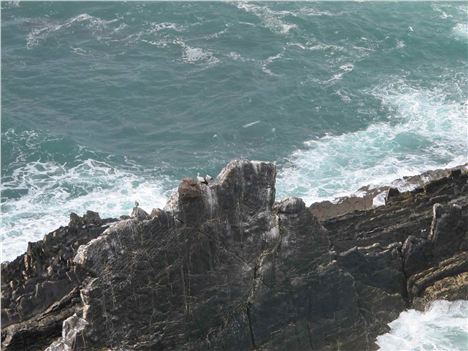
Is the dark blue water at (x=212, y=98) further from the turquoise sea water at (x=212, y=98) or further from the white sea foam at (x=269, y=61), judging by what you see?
the white sea foam at (x=269, y=61)

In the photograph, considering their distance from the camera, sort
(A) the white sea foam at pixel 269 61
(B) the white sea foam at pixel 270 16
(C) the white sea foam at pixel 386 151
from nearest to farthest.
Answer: (C) the white sea foam at pixel 386 151, (A) the white sea foam at pixel 269 61, (B) the white sea foam at pixel 270 16

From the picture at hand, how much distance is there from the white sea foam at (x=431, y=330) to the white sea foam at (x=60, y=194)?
79.6 feet

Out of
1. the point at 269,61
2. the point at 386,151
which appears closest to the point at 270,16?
the point at 269,61

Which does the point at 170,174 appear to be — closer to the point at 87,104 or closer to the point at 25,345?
the point at 87,104

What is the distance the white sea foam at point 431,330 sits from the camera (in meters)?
33.5

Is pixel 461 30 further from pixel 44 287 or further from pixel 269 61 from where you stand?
pixel 44 287

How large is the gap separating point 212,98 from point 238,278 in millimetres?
40718

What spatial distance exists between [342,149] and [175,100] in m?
18.4

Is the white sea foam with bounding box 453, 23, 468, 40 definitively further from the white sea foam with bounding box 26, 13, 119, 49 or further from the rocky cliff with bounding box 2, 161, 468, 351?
the rocky cliff with bounding box 2, 161, 468, 351

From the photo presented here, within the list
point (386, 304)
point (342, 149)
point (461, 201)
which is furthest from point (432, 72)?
point (386, 304)

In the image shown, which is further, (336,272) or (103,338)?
(336,272)

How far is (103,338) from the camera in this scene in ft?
96.3

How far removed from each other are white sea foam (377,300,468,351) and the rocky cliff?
1.64 feet

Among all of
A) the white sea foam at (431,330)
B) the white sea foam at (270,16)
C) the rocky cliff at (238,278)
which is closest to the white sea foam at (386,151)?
the rocky cliff at (238,278)
